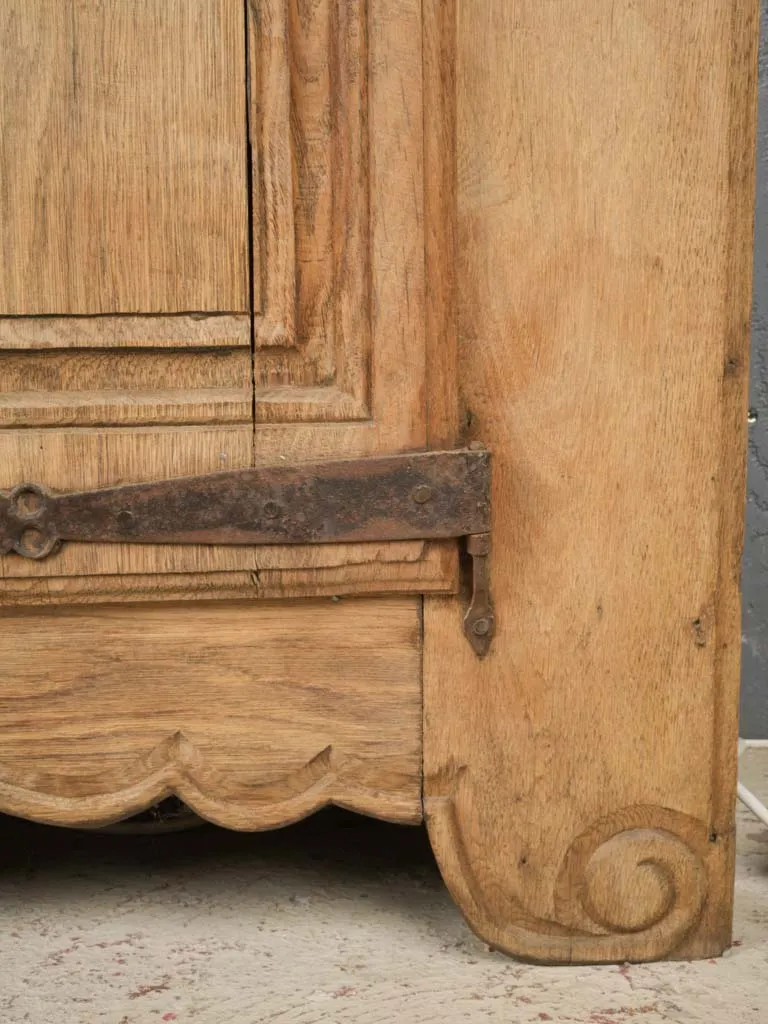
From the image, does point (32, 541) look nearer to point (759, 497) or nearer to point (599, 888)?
point (599, 888)

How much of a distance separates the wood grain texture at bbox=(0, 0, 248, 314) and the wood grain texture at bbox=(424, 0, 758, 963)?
7.4 inches

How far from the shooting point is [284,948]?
0.88 m

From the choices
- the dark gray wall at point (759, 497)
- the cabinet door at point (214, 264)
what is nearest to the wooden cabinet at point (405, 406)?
the cabinet door at point (214, 264)

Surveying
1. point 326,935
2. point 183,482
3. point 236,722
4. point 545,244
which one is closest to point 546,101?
point 545,244

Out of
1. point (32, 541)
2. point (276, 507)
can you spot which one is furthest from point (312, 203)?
point (32, 541)

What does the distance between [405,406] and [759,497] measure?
709mm

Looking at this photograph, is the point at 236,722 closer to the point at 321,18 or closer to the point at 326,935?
the point at 326,935

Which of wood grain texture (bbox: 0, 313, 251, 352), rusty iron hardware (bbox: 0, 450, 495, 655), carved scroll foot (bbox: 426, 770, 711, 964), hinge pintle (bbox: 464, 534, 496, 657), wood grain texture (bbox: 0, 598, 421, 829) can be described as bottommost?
carved scroll foot (bbox: 426, 770, 711, 964)

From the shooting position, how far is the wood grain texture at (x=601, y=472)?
0.84 m

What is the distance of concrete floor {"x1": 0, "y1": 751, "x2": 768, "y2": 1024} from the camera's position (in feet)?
2.60

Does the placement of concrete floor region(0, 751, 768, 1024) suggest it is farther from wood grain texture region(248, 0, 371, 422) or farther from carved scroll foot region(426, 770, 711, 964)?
wood grain texture region(248, 0, 371, 422)

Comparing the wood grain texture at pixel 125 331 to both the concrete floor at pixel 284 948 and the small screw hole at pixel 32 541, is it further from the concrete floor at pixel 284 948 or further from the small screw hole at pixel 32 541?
the concrete floor at pixel 284 948

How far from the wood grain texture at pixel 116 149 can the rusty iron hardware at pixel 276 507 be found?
5.9 inches

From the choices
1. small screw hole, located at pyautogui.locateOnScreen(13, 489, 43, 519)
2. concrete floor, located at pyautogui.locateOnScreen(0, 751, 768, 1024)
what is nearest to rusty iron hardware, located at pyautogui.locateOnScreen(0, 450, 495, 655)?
small screw hole, located at pyautogui.locateOnScreen(13, 489, 43, 519)
